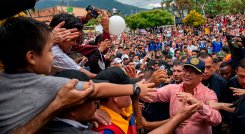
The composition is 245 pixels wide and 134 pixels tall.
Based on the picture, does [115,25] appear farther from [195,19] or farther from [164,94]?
[195,19]

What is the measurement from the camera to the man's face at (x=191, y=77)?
3426mm

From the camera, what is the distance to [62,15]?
3135mm

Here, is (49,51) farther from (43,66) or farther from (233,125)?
(233,125)

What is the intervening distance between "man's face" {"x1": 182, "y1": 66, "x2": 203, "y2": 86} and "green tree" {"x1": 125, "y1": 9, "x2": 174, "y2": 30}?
52944 mm

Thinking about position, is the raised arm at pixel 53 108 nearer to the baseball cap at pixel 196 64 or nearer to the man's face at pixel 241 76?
the baseball cap at pixel 196 64

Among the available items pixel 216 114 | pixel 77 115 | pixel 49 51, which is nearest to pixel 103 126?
pixel 77 115

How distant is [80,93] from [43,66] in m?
0.25

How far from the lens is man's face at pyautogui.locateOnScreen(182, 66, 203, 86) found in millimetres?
3426

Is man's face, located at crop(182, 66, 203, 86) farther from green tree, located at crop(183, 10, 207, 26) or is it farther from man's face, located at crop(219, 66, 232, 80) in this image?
green tree, located at crop(183, 10, 207, 26)

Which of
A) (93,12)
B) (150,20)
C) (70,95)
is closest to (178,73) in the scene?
(93,12)

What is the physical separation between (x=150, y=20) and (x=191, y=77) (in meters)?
54.3

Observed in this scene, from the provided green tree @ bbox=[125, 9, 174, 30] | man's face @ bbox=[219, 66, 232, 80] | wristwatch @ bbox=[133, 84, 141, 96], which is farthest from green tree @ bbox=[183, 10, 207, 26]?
wristwatch @ bbox=[133, 84, 141, 96]

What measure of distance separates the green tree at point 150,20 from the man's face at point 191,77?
174 ft

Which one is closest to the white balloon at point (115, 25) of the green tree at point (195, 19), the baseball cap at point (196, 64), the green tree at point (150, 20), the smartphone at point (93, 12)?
the smartphone at point (93, 12)
